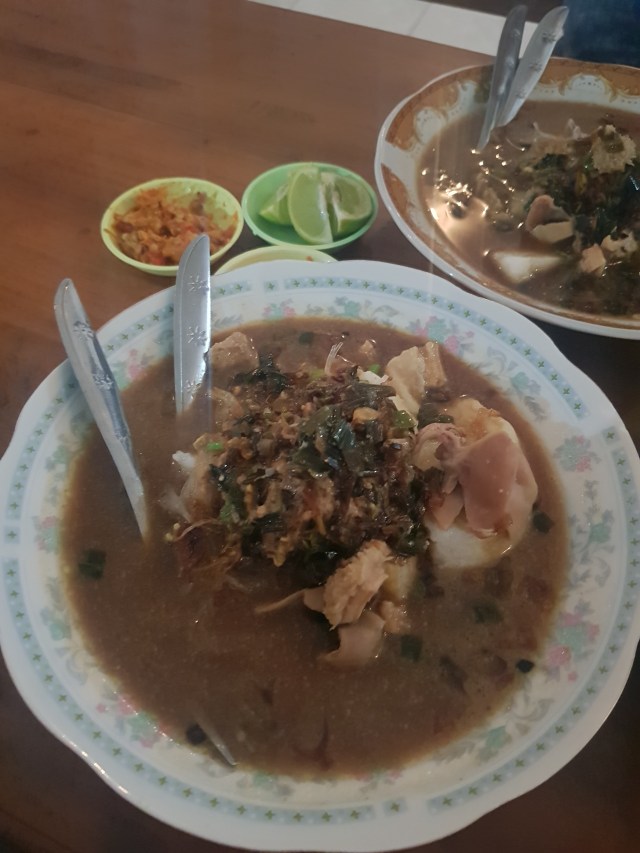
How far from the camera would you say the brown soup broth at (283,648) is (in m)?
1.20

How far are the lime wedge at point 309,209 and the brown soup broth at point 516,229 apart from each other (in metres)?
0.34

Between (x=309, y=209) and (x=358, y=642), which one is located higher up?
(x=309, y=209)

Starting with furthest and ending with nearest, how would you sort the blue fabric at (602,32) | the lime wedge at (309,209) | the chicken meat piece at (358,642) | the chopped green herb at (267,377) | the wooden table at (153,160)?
the blue fabric at (602,32) < the lime wedge at (309,209) < the chopped green herb at (267,377) < the chicken meat piece at (358,642) < the wooden table at (153,160)

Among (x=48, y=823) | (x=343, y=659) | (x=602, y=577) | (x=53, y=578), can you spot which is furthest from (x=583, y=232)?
(x=48, y=823)

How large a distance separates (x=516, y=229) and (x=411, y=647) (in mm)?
1457

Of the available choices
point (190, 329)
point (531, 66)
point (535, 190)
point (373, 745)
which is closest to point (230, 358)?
point (190, 329)

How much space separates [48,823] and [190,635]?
0.40 m

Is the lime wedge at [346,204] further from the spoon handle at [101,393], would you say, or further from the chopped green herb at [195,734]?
the chopped green herb at [195,734]

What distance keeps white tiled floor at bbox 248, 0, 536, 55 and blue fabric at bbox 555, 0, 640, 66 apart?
0.85 meters

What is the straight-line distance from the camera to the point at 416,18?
12.7 ft

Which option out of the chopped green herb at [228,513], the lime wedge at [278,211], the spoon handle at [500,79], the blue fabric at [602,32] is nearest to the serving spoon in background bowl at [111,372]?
the chopped green herb at [228,513]

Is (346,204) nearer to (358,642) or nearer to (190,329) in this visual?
(190,329)

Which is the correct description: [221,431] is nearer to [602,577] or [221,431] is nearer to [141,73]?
[602,577]

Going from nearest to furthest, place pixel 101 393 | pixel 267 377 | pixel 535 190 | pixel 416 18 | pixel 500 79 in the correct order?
pixel 101 393
pixel 267 377
pixel 535 190
pixel 500 79
pixel 416 18
